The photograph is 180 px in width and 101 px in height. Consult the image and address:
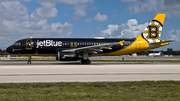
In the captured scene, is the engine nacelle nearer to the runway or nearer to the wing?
the wing

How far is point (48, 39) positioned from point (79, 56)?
6082 millimetres

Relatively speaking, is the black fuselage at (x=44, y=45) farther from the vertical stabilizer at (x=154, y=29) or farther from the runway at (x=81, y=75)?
the runway at (x=81, y=75)

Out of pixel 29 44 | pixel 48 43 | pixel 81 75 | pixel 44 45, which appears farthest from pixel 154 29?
pixel 81 75

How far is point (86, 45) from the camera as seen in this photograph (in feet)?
96.7

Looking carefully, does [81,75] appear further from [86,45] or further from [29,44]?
[29,44]

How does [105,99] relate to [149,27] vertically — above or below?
below

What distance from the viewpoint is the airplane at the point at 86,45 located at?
89.3ft

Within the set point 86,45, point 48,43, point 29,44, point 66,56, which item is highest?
point 48,43

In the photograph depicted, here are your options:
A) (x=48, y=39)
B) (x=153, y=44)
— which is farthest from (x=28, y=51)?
(x=153, y=44)

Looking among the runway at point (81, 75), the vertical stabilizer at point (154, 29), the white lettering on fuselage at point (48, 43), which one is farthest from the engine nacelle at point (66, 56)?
the vertical stabilizer at point (154, 29)

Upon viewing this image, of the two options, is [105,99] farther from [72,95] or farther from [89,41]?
[89,41]

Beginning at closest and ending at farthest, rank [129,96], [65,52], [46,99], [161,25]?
[46,99] → [129,96] → [65,52] → [161,25]

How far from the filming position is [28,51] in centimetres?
2816

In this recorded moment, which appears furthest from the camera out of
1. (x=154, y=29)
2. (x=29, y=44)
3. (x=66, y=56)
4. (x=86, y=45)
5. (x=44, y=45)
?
(x=154, y=29)
